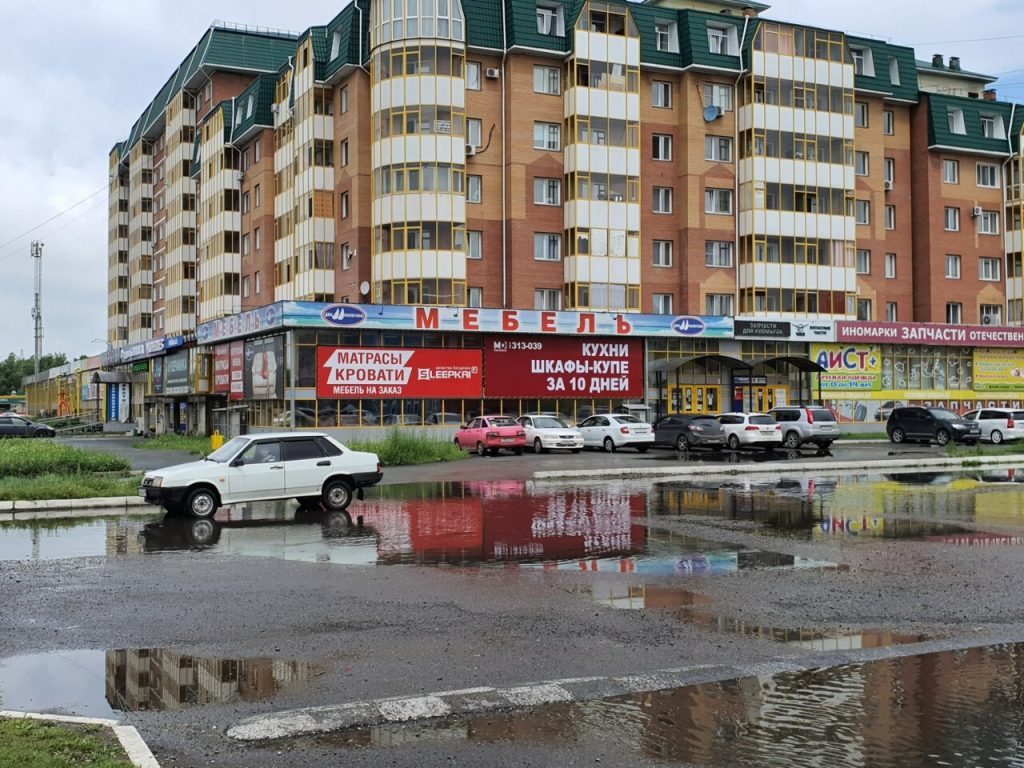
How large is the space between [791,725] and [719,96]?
48.2m

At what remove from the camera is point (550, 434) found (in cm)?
3766

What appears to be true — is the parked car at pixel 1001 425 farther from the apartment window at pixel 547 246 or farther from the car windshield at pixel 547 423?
the apartment window at pixel 547 246

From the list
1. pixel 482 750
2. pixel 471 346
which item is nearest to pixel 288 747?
pixel 482 750

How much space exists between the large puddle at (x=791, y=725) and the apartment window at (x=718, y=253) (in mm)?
44112

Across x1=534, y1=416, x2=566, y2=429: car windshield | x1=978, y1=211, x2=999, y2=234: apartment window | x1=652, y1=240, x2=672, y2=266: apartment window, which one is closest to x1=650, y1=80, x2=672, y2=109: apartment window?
x1=652, y1=240, x2=672, y2=266: apartment window

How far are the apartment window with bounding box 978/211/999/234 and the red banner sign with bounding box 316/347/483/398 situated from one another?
32.9 meters

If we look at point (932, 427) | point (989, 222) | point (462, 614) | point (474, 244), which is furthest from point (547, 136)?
point (462, 614)

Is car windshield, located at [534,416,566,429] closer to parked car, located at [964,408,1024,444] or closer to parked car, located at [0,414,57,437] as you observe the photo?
parked car, located at [964,408,1024,444]

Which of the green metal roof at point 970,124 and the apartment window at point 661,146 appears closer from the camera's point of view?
the apartment window at point 661,146

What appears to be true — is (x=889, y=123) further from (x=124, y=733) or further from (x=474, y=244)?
(x=124, y=733)

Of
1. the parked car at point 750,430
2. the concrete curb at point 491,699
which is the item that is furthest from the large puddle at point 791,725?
the parked car at point 750,430

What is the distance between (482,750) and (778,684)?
7.99ft

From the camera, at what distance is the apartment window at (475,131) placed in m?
46.3

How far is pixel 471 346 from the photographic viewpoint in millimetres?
42688
